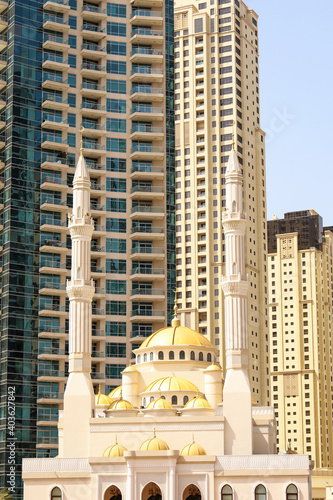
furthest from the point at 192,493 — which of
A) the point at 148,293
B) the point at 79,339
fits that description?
the point at 148,293

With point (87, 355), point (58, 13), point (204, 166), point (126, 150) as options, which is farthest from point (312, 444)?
point (87, 355)

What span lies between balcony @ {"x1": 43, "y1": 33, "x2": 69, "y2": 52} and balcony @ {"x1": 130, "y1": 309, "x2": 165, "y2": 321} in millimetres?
24305

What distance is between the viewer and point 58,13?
281 ft

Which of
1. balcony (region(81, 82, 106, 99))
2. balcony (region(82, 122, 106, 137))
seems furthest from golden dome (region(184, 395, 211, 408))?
balcony (region(81, 82, 106, 99))

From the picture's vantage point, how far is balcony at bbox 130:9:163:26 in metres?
88.9

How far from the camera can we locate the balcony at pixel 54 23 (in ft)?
274

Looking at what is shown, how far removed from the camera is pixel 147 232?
279 feet

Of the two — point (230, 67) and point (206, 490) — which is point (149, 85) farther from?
point (206, 490)

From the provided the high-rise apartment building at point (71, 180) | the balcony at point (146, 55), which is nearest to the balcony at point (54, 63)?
the high-rise apartment building at point (71, 180)

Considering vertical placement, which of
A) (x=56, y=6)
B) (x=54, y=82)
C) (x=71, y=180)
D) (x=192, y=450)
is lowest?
(x=192, y=450)

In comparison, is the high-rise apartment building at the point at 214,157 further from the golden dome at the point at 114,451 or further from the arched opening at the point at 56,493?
the arched opening at the point at 56,493

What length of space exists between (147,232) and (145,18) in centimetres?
2052

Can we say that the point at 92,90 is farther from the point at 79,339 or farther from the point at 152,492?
the point at 152,492

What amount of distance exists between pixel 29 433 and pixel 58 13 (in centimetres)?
3751
